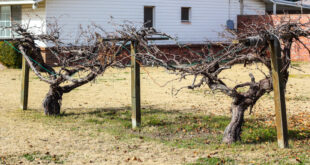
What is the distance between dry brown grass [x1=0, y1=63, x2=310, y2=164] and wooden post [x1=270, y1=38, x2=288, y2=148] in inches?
8.3

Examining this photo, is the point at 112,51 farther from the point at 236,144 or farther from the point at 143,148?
the point at 236,144

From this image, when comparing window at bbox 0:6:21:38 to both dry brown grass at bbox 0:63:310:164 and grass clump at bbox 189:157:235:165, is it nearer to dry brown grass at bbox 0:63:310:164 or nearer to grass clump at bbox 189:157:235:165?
dry brown grass at bbox 0:63:310:164

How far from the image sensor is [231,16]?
28266 millimetres

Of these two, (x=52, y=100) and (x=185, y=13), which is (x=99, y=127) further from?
(x=185, y=13)

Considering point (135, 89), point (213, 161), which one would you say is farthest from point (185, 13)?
point (213, 161)

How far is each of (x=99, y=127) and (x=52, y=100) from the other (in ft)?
5.41

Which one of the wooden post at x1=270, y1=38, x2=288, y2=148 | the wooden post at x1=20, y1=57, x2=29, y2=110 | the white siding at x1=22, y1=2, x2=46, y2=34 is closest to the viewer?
the wooden post at x1=270, y1=38, x2=288, y2=148

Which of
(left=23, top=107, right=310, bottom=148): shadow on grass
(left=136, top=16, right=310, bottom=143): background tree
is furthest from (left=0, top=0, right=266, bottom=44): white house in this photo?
(left=136, top=16, right=310, bottom=143): background tree

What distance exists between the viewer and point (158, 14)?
25312 millimetres

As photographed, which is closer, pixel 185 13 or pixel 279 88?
pixel 279 88

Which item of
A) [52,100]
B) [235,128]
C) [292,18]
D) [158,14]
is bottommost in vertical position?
[235,128]

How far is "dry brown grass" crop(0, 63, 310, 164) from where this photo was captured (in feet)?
21.8

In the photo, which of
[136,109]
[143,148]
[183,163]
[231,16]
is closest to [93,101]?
[136,109]

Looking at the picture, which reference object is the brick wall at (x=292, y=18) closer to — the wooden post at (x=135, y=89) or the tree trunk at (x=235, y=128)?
the tree trunk at (x=235, y=128)
